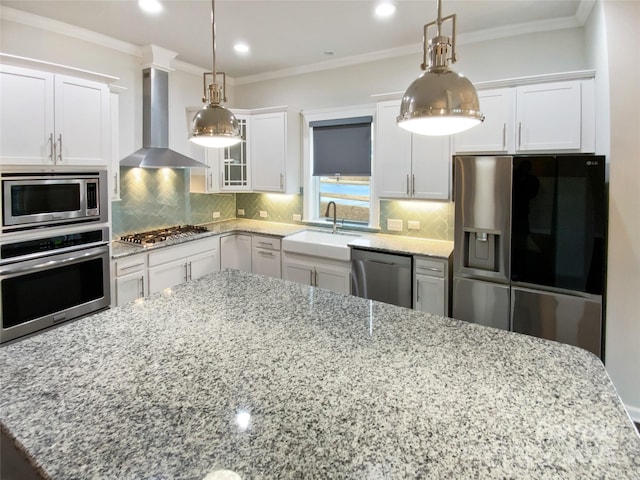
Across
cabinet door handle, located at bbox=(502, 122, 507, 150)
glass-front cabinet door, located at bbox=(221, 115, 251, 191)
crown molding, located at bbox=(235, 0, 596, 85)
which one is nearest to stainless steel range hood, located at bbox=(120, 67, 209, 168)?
glass-front cabinet door, located at bbox=(221, 115, 251, 191)

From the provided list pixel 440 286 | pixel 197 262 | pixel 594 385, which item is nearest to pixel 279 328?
pixel 594 385

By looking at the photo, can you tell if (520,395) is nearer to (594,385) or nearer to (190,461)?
(594,385)

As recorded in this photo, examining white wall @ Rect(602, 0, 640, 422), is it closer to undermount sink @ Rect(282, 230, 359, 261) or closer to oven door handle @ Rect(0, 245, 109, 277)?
undermount sink @ Rect(282, 230, 359, 261)

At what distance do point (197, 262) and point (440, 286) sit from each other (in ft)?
8.44

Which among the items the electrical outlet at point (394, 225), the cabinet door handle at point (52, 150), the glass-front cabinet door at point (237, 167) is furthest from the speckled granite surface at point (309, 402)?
the glass-front cabinet door at point (237, 167)

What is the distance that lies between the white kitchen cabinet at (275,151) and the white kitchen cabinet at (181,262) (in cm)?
97

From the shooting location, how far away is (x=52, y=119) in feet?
8.93

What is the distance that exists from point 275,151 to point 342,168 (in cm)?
85

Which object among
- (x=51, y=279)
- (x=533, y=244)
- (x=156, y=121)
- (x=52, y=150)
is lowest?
(x=51, y=279)

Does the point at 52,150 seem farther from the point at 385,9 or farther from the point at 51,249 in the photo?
the point at 385,9

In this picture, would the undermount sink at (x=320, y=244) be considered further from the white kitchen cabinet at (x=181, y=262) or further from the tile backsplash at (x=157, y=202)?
the tile backsplash at (x=157, y=202)

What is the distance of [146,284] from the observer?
3541mm

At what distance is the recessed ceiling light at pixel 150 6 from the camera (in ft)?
9.17

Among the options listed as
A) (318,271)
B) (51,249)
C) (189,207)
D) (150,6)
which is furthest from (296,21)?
(51,249)
